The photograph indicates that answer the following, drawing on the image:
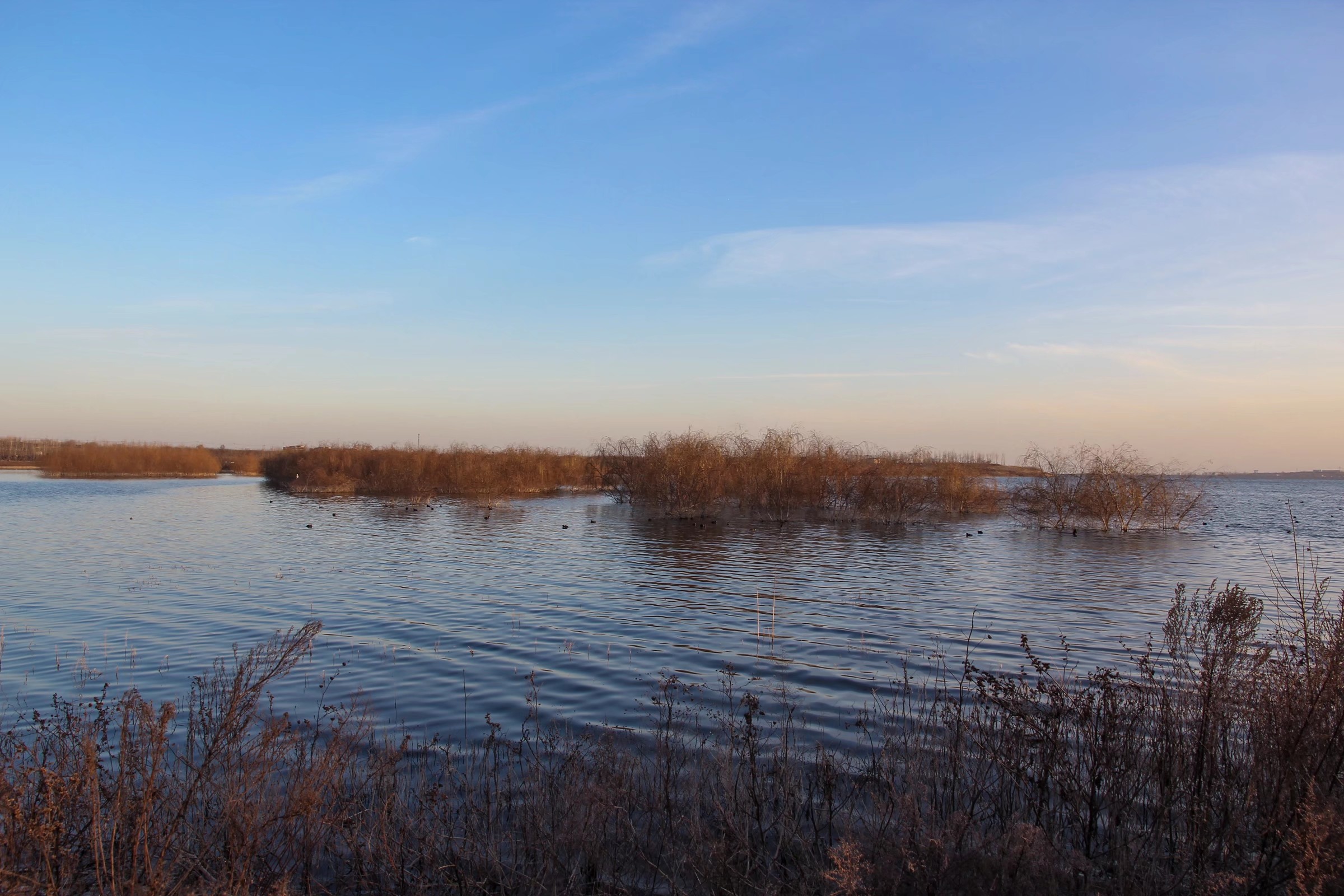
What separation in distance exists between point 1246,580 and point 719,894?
21333 mm

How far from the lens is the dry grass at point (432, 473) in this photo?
57719mm

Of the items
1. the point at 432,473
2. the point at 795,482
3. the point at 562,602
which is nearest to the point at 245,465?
the point at 432,473

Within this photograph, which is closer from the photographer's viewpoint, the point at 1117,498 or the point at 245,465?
the point at 1117,498

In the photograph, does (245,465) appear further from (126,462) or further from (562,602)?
(562,602)

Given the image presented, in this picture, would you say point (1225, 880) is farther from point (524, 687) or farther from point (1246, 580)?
point (1246, 580)

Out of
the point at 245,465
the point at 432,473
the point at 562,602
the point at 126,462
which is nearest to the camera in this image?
the point at 562,602

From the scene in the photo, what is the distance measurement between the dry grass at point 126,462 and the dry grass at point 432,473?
25.6 m

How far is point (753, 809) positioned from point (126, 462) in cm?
10264

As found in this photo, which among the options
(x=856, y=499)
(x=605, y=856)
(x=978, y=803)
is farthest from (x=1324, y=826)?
(x=856, y=499)

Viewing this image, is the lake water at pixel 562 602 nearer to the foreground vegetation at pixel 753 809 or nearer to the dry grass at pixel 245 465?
the foreground vegetation at pixel 753 809

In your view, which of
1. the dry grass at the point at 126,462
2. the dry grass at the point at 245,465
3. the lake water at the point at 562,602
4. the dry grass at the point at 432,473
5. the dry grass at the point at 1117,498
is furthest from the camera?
the dry grass at the point at 245,465

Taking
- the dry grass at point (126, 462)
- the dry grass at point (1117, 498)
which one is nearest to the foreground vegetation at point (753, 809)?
the dry grass at point (1117, 498)

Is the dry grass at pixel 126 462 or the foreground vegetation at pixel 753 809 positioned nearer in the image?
the foreground vegetation at pixel 753 809

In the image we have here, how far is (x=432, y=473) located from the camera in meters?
60.8
